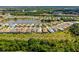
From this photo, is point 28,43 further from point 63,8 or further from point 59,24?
point 63,8

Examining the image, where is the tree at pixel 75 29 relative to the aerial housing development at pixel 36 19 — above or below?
below

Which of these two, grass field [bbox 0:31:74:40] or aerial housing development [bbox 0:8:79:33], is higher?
aerial housing development [bbox 0:8:79:33]

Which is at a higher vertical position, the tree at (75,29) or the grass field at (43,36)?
the tree at (75,29)

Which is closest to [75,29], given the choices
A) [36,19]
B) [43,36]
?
[43,36]

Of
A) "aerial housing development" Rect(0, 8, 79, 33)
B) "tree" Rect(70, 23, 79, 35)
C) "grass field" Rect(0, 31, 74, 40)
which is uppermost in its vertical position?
"aerial housing development" Rect(0, 8, 79, 33)

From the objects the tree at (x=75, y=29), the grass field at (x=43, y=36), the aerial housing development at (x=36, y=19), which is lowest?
the grass field at (x=43, y=36)

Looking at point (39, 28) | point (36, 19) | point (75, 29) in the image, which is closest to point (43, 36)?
point (39, 28)

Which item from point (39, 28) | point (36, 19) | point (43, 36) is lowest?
point (43, 36)

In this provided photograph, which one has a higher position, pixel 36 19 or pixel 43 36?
pixel 36 19

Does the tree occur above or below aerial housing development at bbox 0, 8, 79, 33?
below

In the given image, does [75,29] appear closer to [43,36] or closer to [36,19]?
[43,36]
